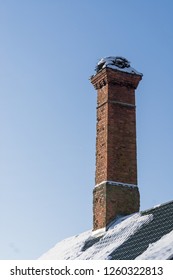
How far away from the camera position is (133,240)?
9.71 m

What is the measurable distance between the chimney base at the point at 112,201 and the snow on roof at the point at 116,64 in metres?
2.73

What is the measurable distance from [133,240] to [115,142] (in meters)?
3.14

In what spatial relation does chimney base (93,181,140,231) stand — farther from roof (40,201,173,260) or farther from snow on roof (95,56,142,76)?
snow on roof (95,56,142,76)

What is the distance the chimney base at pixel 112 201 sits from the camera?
1177cm

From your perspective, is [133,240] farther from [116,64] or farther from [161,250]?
[116,64]

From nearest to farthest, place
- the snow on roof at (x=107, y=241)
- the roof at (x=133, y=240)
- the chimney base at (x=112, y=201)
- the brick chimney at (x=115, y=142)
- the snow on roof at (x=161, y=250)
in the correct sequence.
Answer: the snow on roof at (x=161, y=250) < the roof at (x=133, y=240) < the snow on roof at (x=107, y=241) < the chimney base at (x=112, y=201) < the brick chimney at (x=115, y=142)

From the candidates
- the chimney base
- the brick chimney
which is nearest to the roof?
the chimney base

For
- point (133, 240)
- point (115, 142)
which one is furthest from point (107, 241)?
point (115, 142)

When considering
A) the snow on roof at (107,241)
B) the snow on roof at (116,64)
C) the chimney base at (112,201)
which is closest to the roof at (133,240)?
the snow on roof at (107,241)

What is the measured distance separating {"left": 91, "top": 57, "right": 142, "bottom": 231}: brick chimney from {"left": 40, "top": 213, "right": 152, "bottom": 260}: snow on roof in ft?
1.45

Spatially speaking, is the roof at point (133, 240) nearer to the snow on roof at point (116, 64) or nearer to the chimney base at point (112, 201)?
the chimney base at point (112, 201)
